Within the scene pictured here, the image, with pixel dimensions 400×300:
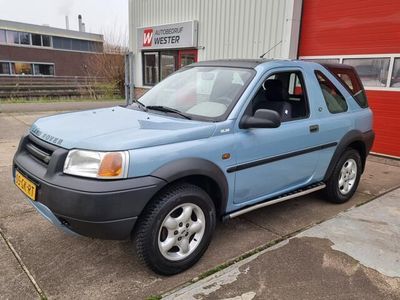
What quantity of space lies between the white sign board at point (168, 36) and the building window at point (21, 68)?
72.0ft

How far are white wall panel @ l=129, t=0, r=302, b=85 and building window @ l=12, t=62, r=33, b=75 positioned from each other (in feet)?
76.7

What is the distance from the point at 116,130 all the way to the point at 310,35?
6363 mm

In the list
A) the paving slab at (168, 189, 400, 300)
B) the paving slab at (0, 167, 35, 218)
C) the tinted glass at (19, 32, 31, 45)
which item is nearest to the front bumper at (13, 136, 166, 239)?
the paving slab at (168, 189, 400, 300)

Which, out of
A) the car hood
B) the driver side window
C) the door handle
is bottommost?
the door handle

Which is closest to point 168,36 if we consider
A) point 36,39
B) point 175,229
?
point 175,229

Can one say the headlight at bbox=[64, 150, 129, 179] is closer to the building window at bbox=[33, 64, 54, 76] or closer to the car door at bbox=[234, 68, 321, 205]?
the car door at bbox=[234, 68, 321, 205]

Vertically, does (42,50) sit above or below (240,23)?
above

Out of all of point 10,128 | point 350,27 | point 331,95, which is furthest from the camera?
point 10,128

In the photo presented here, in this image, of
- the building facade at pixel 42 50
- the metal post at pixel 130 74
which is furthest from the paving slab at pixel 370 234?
the building facade at pixel 42 50

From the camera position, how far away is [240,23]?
9125 millimetres

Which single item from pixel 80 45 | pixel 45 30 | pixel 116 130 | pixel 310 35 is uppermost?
pixel 45 30

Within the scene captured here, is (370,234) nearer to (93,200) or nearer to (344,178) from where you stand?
(344,178)

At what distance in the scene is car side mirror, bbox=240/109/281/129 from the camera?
9.87 feet

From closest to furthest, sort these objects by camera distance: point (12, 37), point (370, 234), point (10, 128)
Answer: point (370, 234), point (10, 128), point (12, 37)
